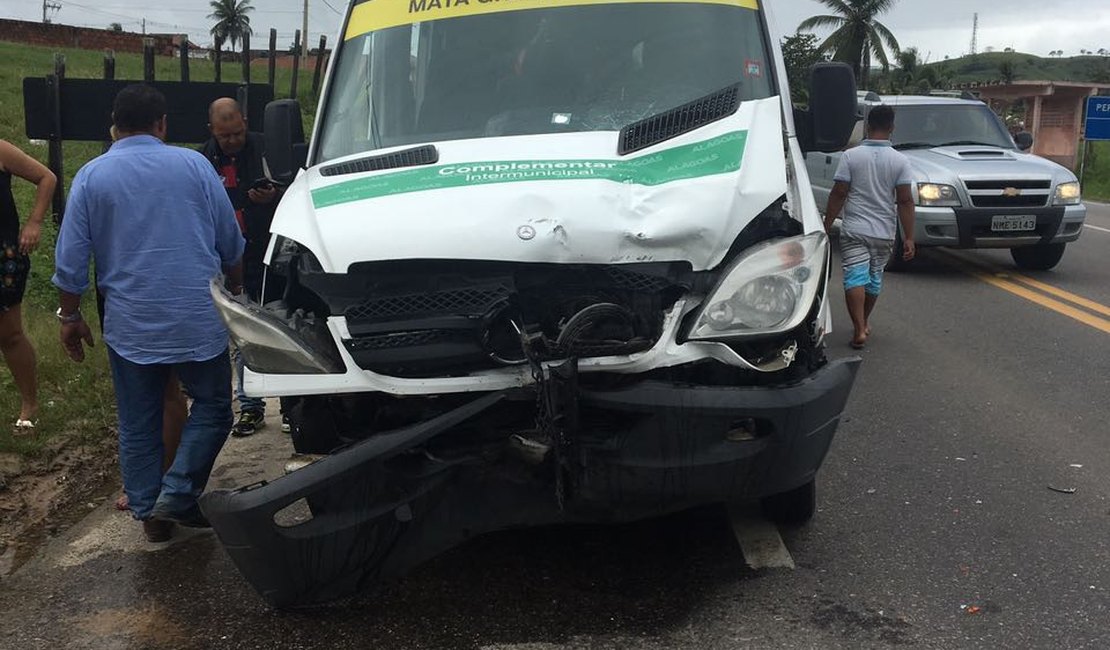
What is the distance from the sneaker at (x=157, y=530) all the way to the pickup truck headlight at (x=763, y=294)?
2.40 meters

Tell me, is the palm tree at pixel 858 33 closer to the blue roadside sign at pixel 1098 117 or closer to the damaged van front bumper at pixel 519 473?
the blue roadside sign at pixel 1098 117

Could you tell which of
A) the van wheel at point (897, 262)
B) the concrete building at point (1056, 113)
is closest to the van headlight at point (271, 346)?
the van wheel at point (897, 262)

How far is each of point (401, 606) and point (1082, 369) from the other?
5.15 metres

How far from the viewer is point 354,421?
3.60m

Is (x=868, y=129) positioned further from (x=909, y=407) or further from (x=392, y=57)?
(x=392, y=57)

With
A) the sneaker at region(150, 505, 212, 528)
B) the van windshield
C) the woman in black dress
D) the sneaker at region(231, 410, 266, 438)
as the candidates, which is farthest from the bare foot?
the van windshield

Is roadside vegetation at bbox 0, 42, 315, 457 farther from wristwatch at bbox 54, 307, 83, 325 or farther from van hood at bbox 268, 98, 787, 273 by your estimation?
van hood at bbox 268, 98, 787, 273

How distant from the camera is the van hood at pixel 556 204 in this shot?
3.40 meters

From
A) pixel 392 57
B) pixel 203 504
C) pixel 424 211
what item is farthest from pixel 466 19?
pixel 203 504

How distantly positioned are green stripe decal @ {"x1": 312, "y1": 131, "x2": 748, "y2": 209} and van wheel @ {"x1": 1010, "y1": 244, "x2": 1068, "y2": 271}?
331 inches

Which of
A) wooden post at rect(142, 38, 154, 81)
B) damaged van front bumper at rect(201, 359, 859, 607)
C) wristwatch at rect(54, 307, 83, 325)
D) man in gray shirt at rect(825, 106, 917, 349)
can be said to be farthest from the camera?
wooden post at rect(142, 38, 154, 81)

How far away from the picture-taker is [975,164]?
35.6ft

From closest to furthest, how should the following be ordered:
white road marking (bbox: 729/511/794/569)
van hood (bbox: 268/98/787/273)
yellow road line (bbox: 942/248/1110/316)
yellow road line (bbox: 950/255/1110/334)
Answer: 1. van hood (bbox: 268/98/787/273)
2. white road marking (bbox: 729/511/794/569)
3. yellow road line (bbox: 950/255/1110/334)
4. yellow road line (bbox: 942/248/1110/316)

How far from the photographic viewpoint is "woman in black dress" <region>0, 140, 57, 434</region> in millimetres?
5379
